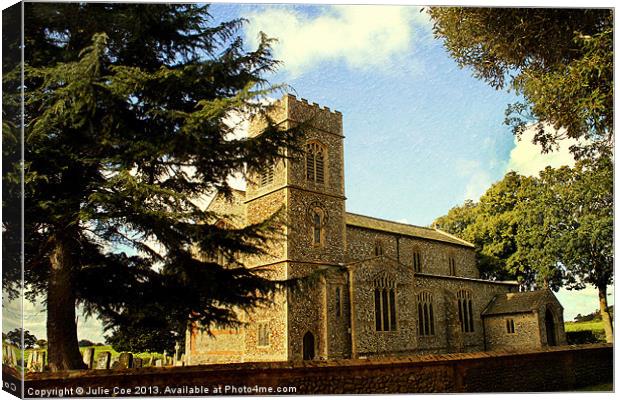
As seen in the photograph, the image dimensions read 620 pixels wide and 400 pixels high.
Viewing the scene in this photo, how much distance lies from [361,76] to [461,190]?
11.5 ft

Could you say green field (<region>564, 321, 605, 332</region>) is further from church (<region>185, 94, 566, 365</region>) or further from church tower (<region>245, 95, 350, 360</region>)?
church tower (<region>245, 95, 350, 360</region>)

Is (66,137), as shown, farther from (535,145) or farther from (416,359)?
(535,145)

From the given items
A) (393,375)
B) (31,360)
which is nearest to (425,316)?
(393,375)

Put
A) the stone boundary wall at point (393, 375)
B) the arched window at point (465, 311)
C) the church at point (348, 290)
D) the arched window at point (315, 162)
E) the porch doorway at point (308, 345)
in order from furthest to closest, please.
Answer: the arched window at point (465, 311) → the arched window at point (315, 162) → the porch doorway at point (308, 345) → the church at point (348, 290) → the stone boundary wall at point (393, 375)

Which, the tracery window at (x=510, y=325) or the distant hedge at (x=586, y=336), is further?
the tracery window at (x=510, y=325)

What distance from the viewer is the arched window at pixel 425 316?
1878 cm

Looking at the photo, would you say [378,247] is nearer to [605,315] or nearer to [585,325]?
[585,325]

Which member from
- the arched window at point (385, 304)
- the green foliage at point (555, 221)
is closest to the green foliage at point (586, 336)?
the green foliage at point (555, 221)

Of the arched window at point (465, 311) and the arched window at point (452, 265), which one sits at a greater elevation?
the arched window at point (452, 265)

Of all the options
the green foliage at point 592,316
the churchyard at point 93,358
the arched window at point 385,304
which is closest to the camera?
the churchyard at point 93,358

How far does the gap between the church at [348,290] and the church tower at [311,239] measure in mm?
34

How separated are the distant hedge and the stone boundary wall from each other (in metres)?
0.29

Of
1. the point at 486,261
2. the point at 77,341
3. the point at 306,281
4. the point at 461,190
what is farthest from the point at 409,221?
the point at 486,261

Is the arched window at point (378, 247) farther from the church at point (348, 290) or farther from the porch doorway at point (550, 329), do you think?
the porch doorway at point (550, 329)
